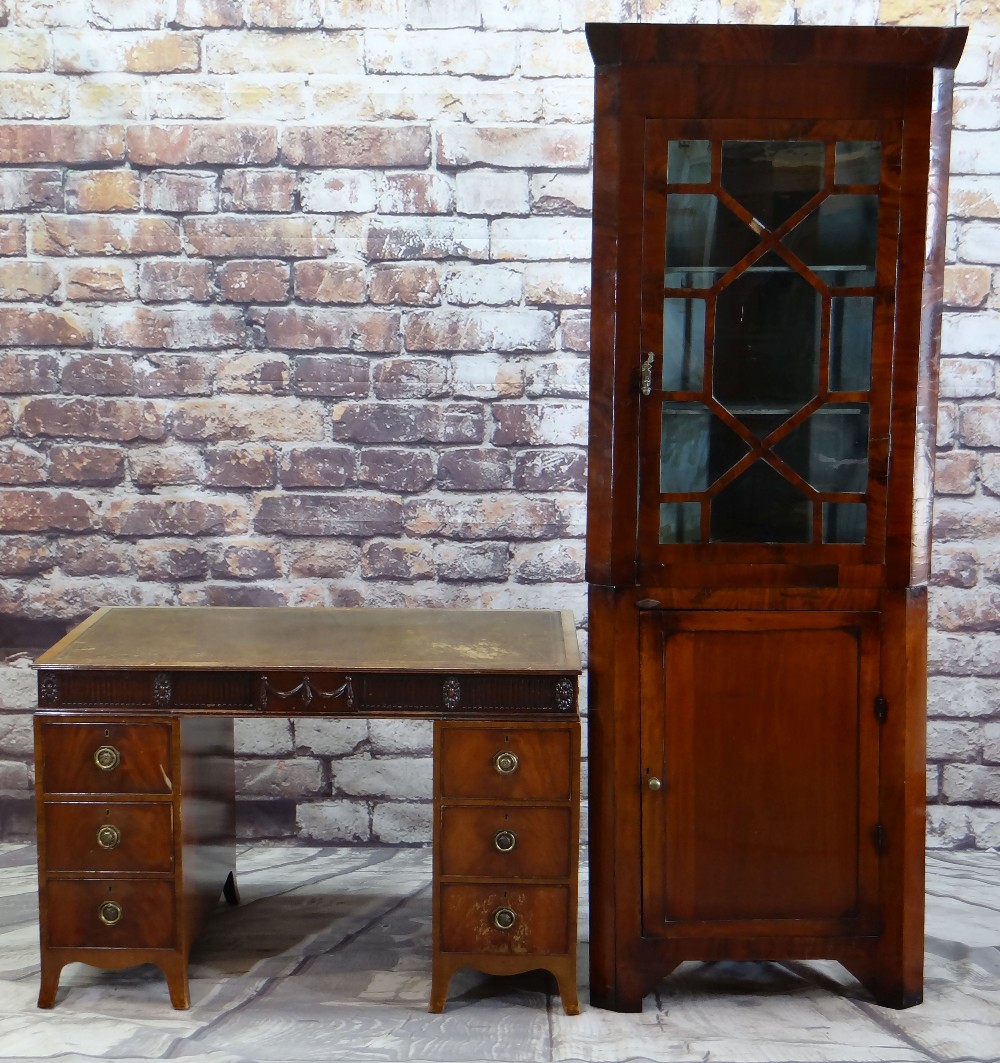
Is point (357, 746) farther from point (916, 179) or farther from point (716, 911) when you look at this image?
point (916, 179)

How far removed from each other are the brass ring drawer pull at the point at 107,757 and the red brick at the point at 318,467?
96cm

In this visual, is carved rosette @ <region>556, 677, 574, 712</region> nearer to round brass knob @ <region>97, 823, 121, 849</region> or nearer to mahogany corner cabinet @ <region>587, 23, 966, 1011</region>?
mahogany corner cabinet @ <region>587, 23, 966, 1011</region>

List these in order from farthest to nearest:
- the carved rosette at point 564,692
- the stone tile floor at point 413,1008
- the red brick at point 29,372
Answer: the red brick at point 29,372 < the carved rosette at point 564,692 < the stone tile floor at point 413,1008

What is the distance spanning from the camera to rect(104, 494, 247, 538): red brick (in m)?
2.91

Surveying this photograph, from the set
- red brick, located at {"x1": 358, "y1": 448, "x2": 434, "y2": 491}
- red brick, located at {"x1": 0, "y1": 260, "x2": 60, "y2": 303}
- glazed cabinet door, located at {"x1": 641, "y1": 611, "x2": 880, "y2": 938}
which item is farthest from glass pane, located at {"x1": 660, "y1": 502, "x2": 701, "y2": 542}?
red brick, located at {"x1": 0, "y1": 260, "x2": 60, "y2": 303}

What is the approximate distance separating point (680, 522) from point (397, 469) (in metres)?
0.99

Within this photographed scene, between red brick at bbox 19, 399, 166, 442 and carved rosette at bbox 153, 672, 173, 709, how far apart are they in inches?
37.5

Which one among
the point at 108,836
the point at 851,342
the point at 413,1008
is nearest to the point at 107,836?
the point at 108,836

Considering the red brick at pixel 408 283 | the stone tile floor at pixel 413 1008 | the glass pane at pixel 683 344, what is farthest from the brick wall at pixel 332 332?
the glass pane at pixel 683 344

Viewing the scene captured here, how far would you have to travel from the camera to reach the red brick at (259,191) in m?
2.81

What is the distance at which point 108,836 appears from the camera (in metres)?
2.14

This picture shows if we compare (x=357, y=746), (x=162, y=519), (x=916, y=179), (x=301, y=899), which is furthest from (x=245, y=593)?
(x=916, y=179)

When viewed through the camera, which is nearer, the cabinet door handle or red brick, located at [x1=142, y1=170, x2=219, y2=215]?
the cabinet door handle

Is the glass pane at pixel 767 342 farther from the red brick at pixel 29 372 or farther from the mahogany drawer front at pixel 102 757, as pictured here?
the red brick at pixel 29 372
